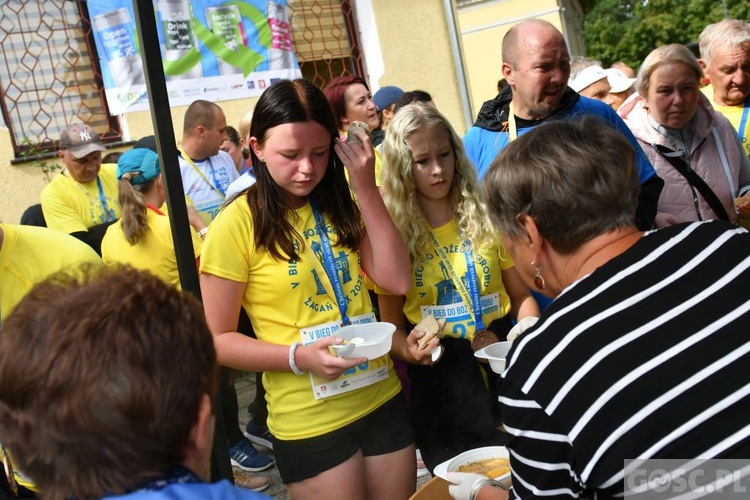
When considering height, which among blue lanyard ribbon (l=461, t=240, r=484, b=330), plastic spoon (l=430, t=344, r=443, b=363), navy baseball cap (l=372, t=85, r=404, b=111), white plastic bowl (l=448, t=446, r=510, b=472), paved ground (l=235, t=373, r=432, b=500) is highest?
navy baseball cap (l=372, t=85, r=404, b=111)

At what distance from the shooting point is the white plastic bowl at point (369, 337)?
2.09 m

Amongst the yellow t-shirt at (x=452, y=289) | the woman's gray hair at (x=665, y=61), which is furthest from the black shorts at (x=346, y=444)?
the woman's gray hair at (x=665, y=61)

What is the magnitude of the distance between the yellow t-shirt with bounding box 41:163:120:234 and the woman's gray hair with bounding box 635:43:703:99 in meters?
3.54

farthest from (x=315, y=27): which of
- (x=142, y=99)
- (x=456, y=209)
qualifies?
(x=456, y=209)

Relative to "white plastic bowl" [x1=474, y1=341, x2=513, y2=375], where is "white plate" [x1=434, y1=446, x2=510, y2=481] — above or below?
below

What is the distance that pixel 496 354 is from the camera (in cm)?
239

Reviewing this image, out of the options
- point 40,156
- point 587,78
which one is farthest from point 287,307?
point 40,156

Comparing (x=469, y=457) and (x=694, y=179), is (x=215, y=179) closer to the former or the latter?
(x=694, y=179)

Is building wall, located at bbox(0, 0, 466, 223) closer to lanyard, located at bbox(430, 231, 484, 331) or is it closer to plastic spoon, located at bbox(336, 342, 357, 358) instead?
lanyard, located at bbox(430, 231, 484, 331)

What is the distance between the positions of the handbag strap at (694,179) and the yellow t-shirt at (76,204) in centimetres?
361

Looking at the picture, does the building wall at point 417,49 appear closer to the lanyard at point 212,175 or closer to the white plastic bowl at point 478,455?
the lanyard at point 212,175

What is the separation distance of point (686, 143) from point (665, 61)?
17.8 inches

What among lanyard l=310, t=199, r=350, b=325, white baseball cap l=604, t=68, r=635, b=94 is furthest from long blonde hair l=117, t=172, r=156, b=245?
white baseball cap l=604, t=68, r=635, b=94

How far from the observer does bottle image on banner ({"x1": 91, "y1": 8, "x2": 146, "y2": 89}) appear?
261 inches
